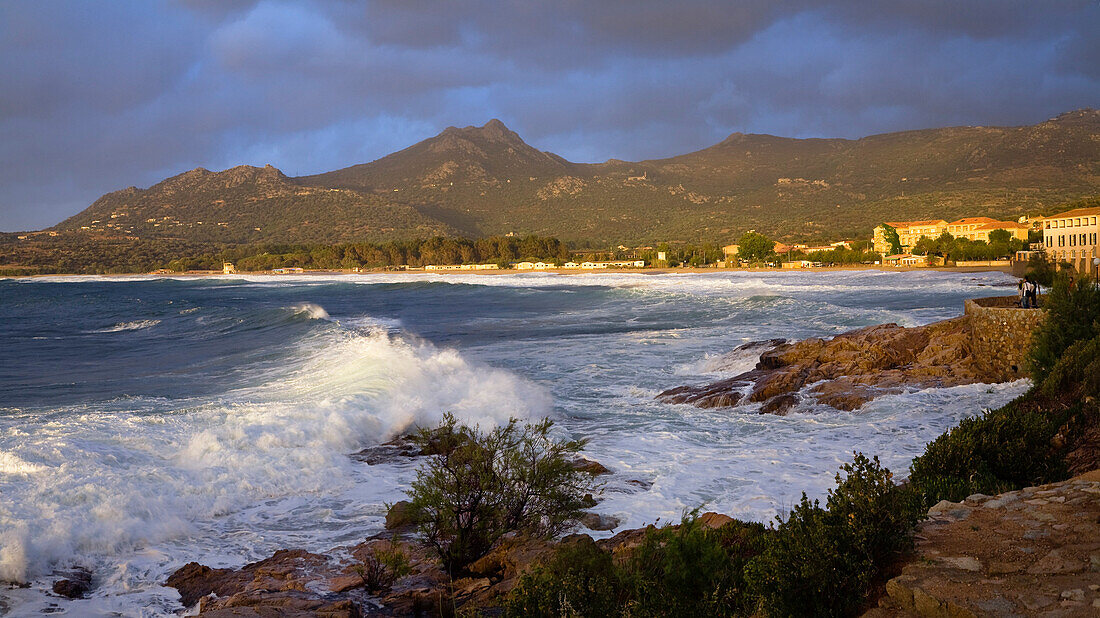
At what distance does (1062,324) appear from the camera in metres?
12.5

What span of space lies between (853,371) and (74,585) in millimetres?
14879

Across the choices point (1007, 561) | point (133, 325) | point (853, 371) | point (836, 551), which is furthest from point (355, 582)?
point (133, 325)

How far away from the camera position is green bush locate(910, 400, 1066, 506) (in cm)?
750

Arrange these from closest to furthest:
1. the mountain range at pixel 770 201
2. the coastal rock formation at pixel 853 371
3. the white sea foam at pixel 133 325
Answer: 1. the coastal rock formation at pixel 853 371
2. the white sea foam at pixel 133 325
3. the mountain range at pixel 770 201

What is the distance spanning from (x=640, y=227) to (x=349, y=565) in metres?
176

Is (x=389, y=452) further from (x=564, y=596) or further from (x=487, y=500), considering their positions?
(x=564, y=596)

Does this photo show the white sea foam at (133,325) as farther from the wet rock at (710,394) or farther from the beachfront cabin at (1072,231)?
the beachfront cabin at (1072,231)

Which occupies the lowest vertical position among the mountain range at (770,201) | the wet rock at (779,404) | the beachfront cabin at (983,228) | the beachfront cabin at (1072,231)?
the wet rock at (779,404)

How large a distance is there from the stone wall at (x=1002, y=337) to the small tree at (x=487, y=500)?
422 inches

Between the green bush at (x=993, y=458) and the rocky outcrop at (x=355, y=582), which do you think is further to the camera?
the green bush at (x=993, y=458)

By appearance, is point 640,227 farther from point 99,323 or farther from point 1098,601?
point 1098,601

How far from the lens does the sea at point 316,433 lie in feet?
25.5

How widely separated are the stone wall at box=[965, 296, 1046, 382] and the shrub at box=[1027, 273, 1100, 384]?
3.25ft

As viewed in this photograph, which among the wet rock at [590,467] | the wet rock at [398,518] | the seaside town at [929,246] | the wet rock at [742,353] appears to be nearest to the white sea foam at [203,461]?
the wet rock at [398,518]
